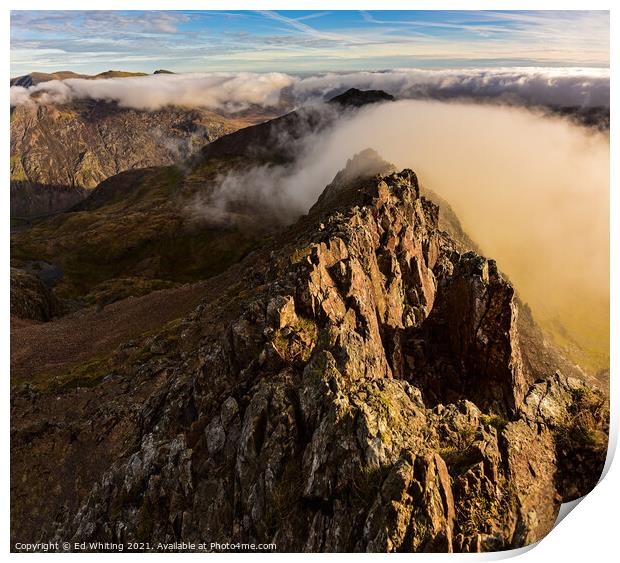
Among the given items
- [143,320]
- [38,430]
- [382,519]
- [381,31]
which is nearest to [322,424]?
[382,519]

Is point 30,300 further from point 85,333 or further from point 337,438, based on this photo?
point 337,438

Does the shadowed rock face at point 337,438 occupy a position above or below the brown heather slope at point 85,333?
above

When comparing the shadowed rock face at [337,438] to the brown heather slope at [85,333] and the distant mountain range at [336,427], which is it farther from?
the brown heather slope at [85,333]

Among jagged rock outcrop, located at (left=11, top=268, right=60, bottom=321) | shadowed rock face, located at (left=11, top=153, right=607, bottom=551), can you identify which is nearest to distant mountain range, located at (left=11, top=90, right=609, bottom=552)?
shadowed rock face, located at (left=11, top=153, right=607, bottom=551)

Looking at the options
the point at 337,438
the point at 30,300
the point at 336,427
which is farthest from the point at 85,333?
the point at 337,438

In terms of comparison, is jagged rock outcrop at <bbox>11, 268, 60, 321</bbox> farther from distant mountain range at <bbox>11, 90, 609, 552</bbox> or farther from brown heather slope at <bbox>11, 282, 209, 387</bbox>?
distant mountain range at <bbox>11, 90, 609, 552</bbox>

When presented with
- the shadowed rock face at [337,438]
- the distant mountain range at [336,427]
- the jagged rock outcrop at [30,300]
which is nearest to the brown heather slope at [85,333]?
the distant mountain range at [336,427]

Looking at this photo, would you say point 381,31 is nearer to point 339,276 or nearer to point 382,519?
point 339,276

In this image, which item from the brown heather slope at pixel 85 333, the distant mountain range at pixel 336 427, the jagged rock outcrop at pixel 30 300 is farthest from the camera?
the jagged rock outcrop at pixel 30 300
